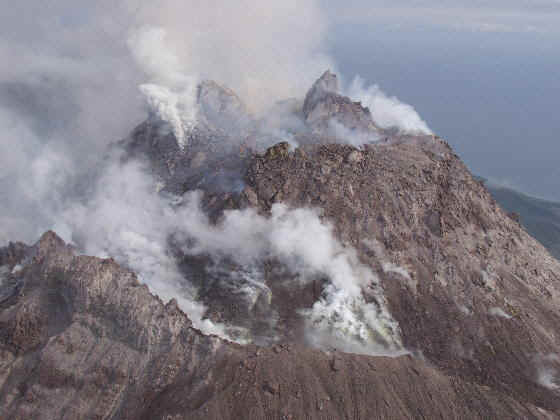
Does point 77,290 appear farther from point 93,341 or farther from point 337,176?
point 337,176

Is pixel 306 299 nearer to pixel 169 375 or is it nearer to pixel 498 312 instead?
pixel 169 375

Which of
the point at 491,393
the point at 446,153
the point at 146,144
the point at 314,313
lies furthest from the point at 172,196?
the point at 491,393

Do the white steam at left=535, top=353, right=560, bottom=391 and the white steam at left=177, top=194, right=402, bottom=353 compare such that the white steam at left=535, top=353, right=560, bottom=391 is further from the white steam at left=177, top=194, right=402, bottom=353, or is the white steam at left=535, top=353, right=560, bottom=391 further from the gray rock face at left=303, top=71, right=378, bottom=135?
the gray rock face at left=303, top=71, right=378, bottom=135

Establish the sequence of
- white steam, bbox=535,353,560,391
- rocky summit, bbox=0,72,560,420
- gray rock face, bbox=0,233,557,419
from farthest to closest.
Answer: white steam, bbox=535,353,560,391 < rocky summit, bbox=0,72,560,420 < gray rock face, bbox=0,233,557,419

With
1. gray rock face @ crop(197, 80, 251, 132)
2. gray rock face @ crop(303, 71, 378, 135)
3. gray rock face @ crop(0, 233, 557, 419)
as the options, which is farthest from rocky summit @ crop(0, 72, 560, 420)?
gray rock face @ crop(197, 80, 251, 132)

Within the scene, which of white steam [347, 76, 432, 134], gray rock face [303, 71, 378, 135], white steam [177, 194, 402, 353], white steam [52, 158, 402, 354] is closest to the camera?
white steam [177, 194, 402, 353]

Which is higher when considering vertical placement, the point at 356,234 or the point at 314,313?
the point at 356,234

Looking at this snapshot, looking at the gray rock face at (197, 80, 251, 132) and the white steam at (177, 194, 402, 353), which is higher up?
the gray rock face at (197, 80, 251, 132)

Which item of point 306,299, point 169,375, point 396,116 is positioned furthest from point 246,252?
point 396,116
